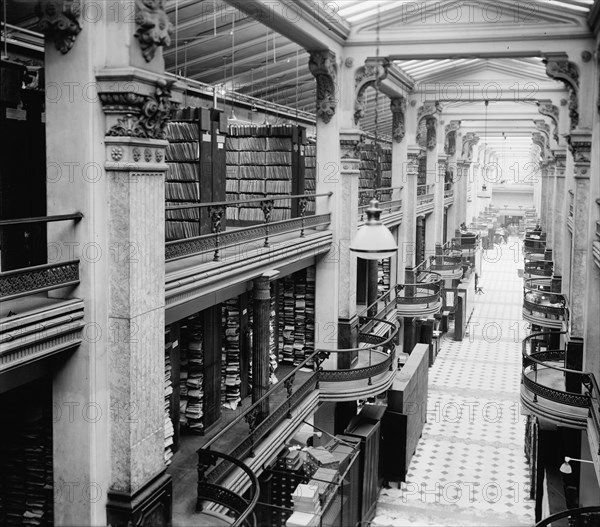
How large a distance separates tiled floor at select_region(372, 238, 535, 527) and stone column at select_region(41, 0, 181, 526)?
23.8 feet

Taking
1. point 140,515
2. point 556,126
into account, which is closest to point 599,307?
point 140,515

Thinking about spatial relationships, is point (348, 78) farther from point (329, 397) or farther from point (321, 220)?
point (329, 397)

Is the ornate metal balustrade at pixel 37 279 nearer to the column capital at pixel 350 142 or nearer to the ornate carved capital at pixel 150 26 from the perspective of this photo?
the ornate carved capital at pixel 150 26

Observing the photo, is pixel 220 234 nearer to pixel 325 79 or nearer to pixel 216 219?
pixel 216 219

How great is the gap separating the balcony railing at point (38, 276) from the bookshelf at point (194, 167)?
3.80 metres

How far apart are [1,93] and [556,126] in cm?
1722

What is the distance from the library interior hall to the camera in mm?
5539

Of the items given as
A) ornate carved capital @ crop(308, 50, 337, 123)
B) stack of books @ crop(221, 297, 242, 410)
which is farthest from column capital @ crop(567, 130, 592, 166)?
stack of books @ crop(221, 297, 242, 410)

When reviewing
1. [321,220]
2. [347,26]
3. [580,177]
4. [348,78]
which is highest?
[347,26]

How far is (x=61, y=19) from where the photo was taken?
17.3ft

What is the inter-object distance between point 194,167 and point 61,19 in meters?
4.27

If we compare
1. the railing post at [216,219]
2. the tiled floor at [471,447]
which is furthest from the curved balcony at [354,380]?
the railing post at [216,219]

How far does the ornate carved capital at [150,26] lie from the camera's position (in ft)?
17.8

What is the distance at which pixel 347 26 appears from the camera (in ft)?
39.4
